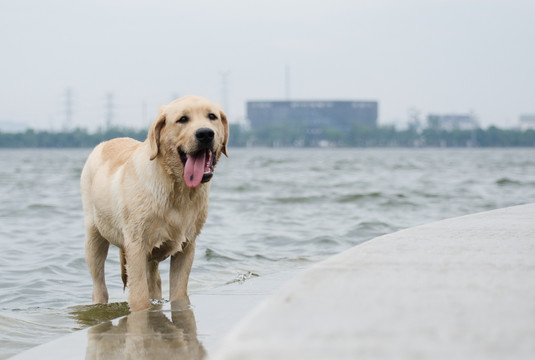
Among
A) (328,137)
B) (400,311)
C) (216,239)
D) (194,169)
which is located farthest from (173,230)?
(328,137)

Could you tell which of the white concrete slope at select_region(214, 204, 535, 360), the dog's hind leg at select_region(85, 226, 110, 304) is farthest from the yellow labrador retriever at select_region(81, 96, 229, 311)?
the white concrete slope at select_region(214, 204, 535, 360)

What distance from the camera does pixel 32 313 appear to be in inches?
217

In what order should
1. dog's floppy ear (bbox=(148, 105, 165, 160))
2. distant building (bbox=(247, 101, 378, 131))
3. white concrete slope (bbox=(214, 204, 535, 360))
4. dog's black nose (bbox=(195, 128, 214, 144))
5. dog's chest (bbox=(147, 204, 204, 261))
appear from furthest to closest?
distant building (bbox=(247, 101, 378, 131)) < dog's chest (bbox=(147, 204, 204, 261)) < dog's floppy ear (bbox=(148, 105, 165, 160)) < dog's black nose (bbox=(195, 128, 214, 144)) < white concrete slope (bbox=(214, 204, 535, 360))

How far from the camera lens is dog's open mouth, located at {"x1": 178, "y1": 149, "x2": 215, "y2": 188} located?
172 inches

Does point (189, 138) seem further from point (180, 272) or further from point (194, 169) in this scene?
point (180, 272)

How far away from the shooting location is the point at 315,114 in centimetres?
18112

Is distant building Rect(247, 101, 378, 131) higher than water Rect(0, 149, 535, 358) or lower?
higher

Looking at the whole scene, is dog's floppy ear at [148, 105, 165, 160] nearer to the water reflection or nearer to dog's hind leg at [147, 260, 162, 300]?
the water reflection

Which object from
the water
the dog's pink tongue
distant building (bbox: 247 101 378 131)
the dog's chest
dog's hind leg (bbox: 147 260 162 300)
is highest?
distant building (bbox: 247 101 378 131)

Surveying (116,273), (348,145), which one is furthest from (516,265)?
(348,145)

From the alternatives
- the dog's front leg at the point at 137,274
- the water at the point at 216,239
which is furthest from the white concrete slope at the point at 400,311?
the water at the point at 216,239

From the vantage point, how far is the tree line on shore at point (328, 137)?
529ft

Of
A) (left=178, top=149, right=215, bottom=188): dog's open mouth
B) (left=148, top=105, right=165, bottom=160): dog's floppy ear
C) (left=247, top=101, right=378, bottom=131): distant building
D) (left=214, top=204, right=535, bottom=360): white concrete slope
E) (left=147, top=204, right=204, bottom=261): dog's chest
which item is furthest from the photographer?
(left=247, top=101, right=378, bottom=131): distant building

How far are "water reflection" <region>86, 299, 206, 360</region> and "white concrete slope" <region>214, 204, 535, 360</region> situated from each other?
3.43 ft
